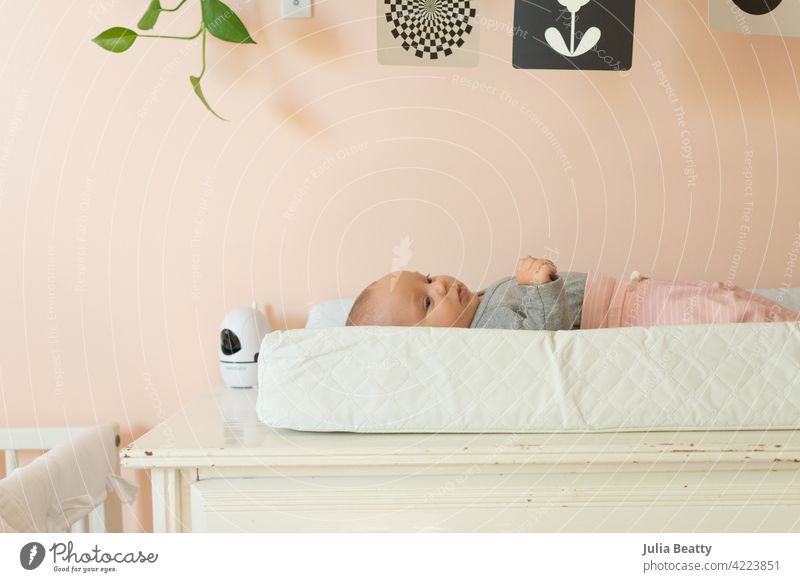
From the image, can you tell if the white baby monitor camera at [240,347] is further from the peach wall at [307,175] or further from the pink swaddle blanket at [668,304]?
the pink swaddle blanket at [668,304]

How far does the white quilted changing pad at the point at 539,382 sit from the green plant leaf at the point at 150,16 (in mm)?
694

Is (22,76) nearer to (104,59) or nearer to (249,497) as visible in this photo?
(104,59)

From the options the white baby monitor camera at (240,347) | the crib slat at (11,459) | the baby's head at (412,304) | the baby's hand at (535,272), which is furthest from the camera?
the crib slat at (11,459)

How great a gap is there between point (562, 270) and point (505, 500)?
0.69m

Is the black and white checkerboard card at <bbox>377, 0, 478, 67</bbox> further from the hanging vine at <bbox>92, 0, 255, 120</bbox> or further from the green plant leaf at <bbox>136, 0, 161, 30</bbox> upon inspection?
the green plant leaf at <bbox>136, 0, 161, 30</bbox>

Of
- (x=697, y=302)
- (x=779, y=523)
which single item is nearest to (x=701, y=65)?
(x=697, y=302)

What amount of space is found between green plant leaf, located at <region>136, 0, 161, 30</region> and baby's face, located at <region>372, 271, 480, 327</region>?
0.55 metres

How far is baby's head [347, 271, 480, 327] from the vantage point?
1.17 meters

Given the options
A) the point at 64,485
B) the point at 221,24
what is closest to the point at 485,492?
the point at 64,485

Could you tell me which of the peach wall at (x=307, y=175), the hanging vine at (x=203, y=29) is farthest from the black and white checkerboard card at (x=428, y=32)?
the hanging vine at (x=203, y=29)

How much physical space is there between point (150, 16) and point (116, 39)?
0.06 m

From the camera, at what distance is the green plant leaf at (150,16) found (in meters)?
1.30

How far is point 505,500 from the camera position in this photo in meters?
0.85
